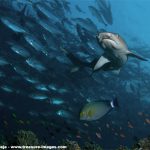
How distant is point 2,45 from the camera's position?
20000 millimetres

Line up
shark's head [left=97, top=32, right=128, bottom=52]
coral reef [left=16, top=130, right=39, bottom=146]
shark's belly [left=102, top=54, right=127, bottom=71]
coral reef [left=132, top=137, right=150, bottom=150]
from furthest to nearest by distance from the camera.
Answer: shark's belly [left=102, top=54, right=127, bottom=71] → shark's head [left=97, top=32, right=128, bottom=52] → coral reef [left=16, top=130, right=39, bottom=146] → coral reef [left=132, top=137, right=150, bottom=150]

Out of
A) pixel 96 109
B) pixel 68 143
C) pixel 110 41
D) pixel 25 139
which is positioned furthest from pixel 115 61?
pixel 25 139

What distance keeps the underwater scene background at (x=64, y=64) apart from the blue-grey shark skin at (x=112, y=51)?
6918 millimetres

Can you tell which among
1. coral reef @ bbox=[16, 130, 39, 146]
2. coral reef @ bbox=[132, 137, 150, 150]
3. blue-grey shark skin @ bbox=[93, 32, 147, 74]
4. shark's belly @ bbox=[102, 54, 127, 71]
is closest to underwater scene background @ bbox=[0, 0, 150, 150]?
shark's belly @ bbox=[102, 54, 127, 71]

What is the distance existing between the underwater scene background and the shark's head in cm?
785

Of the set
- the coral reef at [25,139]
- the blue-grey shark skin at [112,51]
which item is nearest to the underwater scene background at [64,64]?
the blue-grey shark skin at [112,51]

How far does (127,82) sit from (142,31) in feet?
18.2

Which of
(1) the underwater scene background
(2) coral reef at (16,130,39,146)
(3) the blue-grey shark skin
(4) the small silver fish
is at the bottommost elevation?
(1) the underwater scene background

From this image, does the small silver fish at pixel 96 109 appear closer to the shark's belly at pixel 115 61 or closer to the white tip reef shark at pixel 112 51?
the white tip reef shark at pixel 112 51

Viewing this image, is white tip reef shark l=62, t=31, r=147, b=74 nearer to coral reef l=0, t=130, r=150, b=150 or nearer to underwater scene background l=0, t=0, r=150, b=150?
coral reef l=0, t=130, r=150, b=150

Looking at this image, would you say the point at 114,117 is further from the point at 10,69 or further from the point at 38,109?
the point at 10,69

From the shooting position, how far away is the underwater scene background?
55.7ft

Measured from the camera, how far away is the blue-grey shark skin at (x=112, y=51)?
715cm

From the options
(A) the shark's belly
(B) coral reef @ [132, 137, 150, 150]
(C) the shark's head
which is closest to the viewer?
(B) coral reef @ [132, 137, 150, 150]
